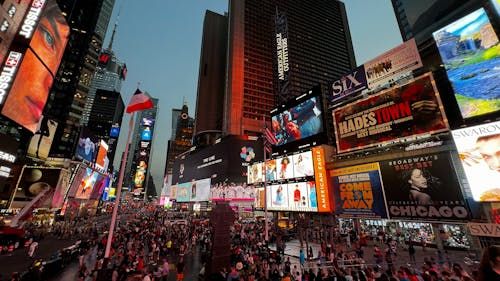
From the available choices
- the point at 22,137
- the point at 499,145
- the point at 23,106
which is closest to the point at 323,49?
the point at 499,145

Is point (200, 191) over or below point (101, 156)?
below

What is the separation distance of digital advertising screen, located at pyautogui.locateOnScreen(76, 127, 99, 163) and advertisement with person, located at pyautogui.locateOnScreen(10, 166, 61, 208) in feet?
18.4

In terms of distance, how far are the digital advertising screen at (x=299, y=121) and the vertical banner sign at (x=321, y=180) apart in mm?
3233

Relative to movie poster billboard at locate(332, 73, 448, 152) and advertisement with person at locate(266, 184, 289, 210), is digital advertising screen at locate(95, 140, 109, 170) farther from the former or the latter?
movie poster billboard at locate(332, 73, 448, 152)

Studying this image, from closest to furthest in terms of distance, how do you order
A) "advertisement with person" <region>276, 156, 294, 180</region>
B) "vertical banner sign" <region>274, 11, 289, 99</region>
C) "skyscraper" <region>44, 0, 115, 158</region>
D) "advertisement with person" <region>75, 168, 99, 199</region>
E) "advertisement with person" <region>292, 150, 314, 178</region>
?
"advertisement with person" <region>292, 150, 314, 178</region>
"advertisement with person" <region>276, 156, 294, 180</region>
"vertical banner sign" <region>274, 11, 289, 99</region>
"advertisement with person" <region>75, 168, 99, 199</region>
"skyscraper" <region>44, 0, 115, 158</region>

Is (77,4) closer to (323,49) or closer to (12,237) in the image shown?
(12,237)

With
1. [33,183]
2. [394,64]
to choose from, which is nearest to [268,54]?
[394,64]

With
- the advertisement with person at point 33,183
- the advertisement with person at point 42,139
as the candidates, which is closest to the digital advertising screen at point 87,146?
the advertisement with person at point 33,183

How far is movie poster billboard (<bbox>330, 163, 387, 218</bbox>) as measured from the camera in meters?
22.4

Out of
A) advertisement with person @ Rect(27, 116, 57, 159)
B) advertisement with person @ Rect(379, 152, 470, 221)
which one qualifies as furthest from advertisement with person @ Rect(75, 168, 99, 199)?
advertisement with person @ Rect(379, 152, 470, 221)

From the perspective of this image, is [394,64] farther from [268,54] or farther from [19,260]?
[268,54]

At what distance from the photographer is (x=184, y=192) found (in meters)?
92.9

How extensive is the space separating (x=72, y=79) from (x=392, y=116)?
3821 inches

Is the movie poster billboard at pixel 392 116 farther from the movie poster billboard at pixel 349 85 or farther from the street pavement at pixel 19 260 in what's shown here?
the street pavement at pixel 19 260
